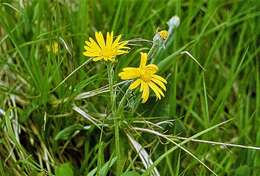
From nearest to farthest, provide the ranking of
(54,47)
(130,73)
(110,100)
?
(130,73)
(110,100)
(54,47)

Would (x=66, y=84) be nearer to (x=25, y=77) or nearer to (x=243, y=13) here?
(x=25, y=77)

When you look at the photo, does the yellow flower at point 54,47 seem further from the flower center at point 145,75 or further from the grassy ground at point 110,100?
the flower center at point 145,75

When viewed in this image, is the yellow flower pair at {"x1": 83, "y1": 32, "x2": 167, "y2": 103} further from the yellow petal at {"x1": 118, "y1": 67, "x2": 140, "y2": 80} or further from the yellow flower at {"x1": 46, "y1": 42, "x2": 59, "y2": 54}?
the yellow flower at {"x1": 46, "y1": 42, "x2": 59, "y2": 54}

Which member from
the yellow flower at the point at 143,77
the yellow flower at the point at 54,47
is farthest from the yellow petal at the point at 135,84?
the yellow flower at the point at 54,47

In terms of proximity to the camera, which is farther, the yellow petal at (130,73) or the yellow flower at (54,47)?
the yellow flower at (54,47)

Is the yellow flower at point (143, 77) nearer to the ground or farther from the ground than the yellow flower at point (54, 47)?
nearer to the ground

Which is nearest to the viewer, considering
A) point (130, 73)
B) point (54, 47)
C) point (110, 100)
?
point (130, 73)

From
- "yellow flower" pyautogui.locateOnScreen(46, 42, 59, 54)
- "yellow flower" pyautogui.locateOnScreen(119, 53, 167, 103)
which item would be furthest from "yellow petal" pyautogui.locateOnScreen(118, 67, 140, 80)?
"yellow flower" pyautogui.locateOnScreen(46, 42, 59, 54)

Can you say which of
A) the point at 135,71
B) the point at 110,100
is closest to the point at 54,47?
the point at 110,100

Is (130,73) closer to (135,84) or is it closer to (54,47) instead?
(135,84)
